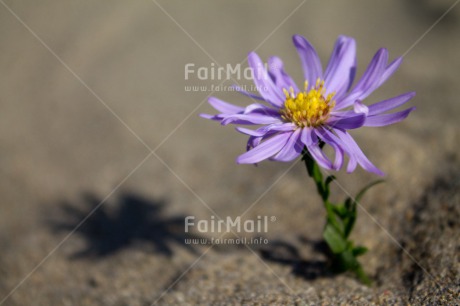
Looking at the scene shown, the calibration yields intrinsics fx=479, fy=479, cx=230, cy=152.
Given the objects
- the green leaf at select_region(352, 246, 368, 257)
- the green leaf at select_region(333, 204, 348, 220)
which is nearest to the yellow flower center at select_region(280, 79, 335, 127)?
the green leaf at select_region(333, 204, 348, 220)

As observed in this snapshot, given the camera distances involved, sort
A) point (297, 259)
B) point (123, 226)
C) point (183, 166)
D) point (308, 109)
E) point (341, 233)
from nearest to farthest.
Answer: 1. point (308, 109)
2. point (341, 233)
3. point (297, 259)
4. point (123, 226)
5. point (183, 166)

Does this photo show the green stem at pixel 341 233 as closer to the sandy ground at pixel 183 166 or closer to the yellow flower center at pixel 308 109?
the sandy ground at pixel 183 166

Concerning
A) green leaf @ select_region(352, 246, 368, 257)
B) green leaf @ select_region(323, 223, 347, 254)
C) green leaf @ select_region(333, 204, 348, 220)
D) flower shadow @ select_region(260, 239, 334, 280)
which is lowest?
flower shadow @ select_region(260, 239, 334, 280)

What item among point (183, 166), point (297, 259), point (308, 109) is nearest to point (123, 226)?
point (183, 166)

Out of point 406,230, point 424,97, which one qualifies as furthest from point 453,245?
point 424,97

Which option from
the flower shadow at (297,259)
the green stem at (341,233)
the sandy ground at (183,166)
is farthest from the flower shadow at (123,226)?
the green stem at (341,233)

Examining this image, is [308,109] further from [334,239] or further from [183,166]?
[183,166]

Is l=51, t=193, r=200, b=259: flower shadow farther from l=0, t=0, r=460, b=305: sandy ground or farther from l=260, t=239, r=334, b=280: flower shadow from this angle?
l=260, t=239, r=334, b=280: flower shadow
